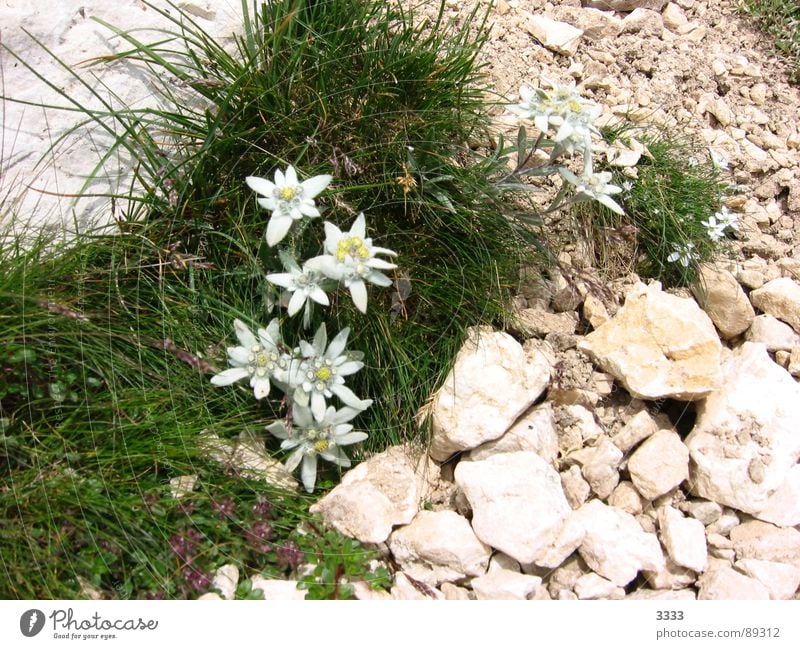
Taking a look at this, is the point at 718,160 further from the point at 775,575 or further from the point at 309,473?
the point at 309,473

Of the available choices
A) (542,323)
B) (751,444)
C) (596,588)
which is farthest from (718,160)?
(596,588)

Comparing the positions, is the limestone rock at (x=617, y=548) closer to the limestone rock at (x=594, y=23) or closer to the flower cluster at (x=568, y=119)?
the flower cluster at (x=568, y=119)

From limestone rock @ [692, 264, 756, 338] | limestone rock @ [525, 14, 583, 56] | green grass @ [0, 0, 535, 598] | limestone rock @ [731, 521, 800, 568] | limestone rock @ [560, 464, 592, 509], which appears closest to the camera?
green grass @ [0, 0, 535, 598]

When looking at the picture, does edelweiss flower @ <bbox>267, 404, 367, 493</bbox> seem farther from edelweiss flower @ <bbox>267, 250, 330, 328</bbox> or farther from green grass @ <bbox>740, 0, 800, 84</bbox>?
green grass @ <bbox>740, 0, 800, 84</bbox>

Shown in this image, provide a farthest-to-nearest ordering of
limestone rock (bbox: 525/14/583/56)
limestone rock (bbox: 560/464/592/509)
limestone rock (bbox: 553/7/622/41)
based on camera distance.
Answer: limestone rock (bbox: 553/7/622/41), limestone rock (bbox: 525/14/583/56), limestone rock (bbox: 560/464/592/509)

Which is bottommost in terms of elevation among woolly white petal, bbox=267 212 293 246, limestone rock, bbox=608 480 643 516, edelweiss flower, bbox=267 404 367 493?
limestone rock, bbox=608 480 643 516

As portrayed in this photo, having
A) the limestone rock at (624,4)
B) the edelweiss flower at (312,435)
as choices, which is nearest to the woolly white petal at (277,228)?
the edelweiss flower at (312,435)

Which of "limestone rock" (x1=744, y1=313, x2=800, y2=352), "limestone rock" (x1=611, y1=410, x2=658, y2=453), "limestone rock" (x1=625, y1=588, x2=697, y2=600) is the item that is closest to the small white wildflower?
"limestone rock" (x1=744, y1=313, x2=800, y2=352)
